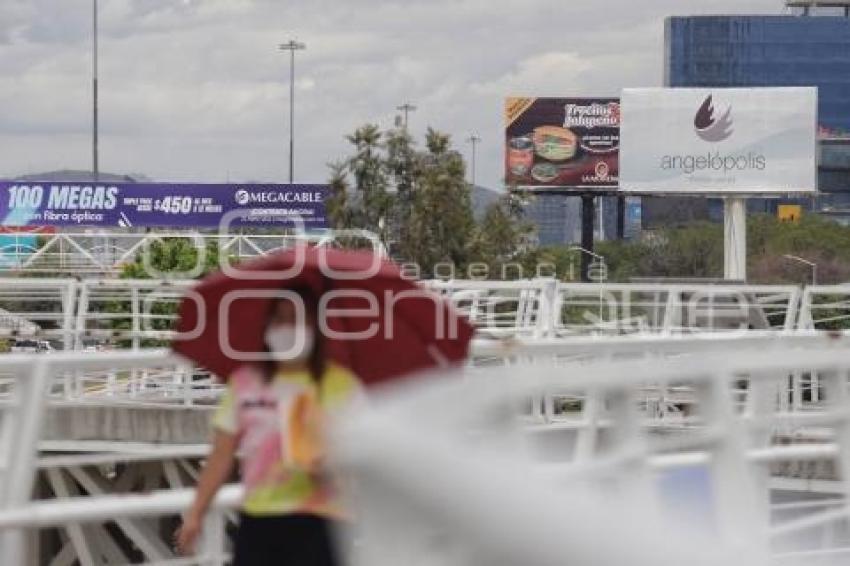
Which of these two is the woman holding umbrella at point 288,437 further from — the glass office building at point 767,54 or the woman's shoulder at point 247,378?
the glass office building at point 767,54

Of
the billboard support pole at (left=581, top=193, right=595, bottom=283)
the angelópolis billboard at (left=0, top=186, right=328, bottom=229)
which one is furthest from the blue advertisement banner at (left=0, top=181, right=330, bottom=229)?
the billboard support pole at (left=581, top=193, right=595, bottom=283)

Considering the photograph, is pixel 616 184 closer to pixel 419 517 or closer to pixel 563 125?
pixel 563 125

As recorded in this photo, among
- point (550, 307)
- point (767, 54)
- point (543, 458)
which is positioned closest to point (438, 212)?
point (550, 307)

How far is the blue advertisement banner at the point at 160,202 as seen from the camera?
233 ft

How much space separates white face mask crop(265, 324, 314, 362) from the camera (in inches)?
188

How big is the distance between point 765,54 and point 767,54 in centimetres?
51

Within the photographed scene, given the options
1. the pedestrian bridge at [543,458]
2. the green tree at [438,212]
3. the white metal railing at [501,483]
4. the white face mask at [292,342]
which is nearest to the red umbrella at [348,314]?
the white face mask at [292,342]

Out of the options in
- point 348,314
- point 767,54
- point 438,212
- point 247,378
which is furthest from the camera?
point 767,54

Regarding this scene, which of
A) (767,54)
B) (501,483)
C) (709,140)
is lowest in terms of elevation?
(501,483)

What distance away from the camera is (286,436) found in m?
4.76

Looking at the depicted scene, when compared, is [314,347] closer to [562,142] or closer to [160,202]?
[160,202]

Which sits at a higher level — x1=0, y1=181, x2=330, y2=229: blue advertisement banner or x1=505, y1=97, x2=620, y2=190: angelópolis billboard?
x1=505, y1=97, x2=620, y2=190: angelópolis billboard

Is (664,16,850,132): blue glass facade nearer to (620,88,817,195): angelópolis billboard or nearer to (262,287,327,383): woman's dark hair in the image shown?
(620,88,817,195): angelópolis billboard

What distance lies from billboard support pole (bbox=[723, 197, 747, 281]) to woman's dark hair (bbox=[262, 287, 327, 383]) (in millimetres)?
60402
